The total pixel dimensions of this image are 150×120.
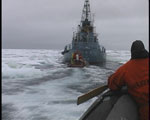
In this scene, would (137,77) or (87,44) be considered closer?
(137,77)

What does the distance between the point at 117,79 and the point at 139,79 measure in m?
0.31

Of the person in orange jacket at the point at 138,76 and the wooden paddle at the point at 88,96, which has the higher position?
the person in orange jacket at the point at 138,76

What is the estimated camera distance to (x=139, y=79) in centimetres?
298

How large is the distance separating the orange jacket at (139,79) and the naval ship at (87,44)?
86.7 ft

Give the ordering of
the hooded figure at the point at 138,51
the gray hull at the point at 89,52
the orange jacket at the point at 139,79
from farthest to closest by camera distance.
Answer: the gray hull at the point at 89,52
the hooded figure at the point at 138,51
the orange jacket at the point at 139,79

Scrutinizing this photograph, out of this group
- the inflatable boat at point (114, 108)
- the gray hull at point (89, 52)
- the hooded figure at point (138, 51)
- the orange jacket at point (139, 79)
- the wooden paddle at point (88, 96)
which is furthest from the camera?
the gray hull at point (89, 52)

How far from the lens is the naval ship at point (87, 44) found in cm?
2992

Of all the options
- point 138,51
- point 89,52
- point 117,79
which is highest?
point 138,51

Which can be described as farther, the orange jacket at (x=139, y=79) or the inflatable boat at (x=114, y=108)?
the inflatable boat at (x=114, y=108)

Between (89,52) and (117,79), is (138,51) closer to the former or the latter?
(117,79)

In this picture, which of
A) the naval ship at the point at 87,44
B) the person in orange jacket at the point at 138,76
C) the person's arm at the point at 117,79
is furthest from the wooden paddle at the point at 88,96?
the naval ship at the point at 87,44

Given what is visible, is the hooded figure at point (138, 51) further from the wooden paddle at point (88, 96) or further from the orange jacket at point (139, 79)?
the wooden paddle at point (88, 96)

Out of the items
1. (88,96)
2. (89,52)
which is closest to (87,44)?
(89,52)

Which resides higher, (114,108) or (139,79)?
(139,79)
